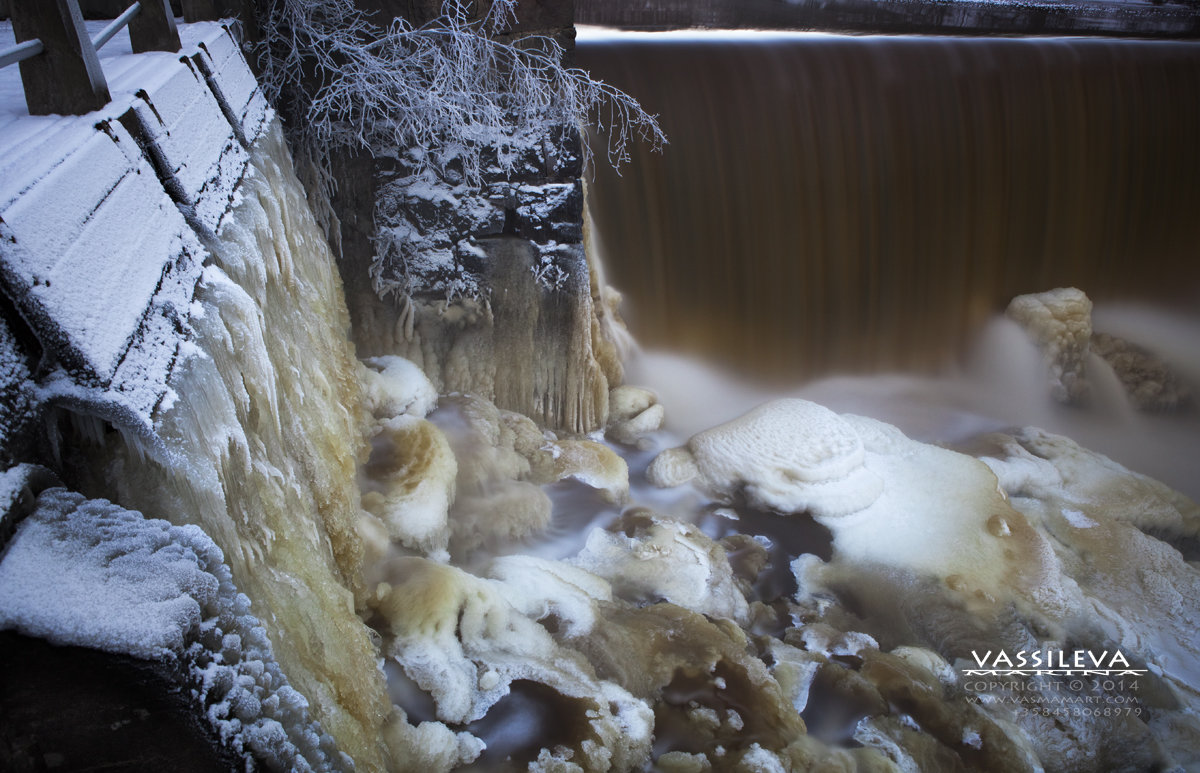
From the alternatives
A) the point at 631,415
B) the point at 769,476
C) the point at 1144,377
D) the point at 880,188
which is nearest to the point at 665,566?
the point at 769,476

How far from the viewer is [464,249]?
13.8 feet

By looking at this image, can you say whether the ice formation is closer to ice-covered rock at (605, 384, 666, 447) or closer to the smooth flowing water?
ice-covered rock at (605, 384, 666, 447)

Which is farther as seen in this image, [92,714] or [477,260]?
[477,260]

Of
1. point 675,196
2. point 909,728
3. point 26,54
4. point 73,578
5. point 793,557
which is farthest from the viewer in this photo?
point 675,196

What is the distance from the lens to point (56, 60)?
61.4 inches

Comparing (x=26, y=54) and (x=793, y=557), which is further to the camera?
(x=793, y=557)

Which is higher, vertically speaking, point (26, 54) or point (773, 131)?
point (26, 54)

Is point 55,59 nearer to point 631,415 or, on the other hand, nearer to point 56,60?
point 56,60

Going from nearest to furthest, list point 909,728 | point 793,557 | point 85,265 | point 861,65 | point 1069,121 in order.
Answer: point 85,265
point 909,728
point 793,557
point 861,65
point 1069,121

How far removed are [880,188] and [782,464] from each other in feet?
9.10

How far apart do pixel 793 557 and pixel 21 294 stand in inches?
148

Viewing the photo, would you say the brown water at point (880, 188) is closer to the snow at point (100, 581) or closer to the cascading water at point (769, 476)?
the cascading water at point (769, 476)

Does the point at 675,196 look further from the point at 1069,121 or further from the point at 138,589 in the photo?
the point at 138,589

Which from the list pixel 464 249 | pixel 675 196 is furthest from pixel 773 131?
pixel 464 249
